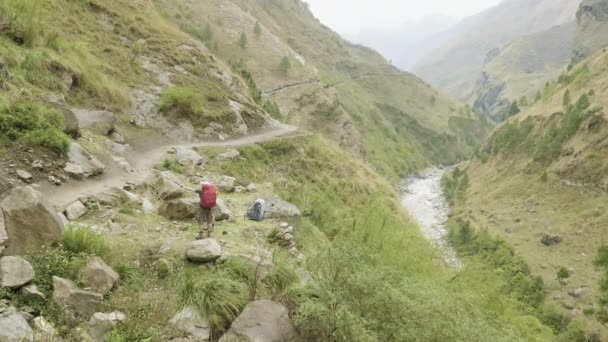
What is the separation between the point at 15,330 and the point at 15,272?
191 cm

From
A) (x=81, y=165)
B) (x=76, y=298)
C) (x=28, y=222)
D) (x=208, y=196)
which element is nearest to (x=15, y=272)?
(x=76, y=298)

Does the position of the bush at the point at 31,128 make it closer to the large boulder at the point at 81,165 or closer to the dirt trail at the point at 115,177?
the large boulder at the point at 81,165

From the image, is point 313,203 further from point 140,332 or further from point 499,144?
point 499,144

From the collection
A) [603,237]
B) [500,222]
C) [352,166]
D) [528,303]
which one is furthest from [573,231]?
[352,166]

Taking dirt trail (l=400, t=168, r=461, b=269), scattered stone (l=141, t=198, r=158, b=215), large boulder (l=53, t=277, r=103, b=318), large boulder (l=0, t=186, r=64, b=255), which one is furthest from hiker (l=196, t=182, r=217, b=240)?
dirt trail (l=400, t=168, r=461, b=269)

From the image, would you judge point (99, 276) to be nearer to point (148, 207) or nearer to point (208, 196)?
point (208, 196)

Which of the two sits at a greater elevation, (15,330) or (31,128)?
(31,128)

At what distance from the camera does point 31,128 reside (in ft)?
57.9

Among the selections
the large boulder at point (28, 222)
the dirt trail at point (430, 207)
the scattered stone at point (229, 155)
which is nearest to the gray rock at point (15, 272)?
the large boulder at point (28, 222)

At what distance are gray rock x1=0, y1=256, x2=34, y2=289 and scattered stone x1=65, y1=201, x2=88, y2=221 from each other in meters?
4.41

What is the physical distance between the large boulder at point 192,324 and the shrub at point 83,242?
9.58ft

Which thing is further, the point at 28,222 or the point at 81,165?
the point at 81,165

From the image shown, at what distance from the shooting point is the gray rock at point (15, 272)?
9.69 m

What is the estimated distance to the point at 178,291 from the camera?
37.6 ft
